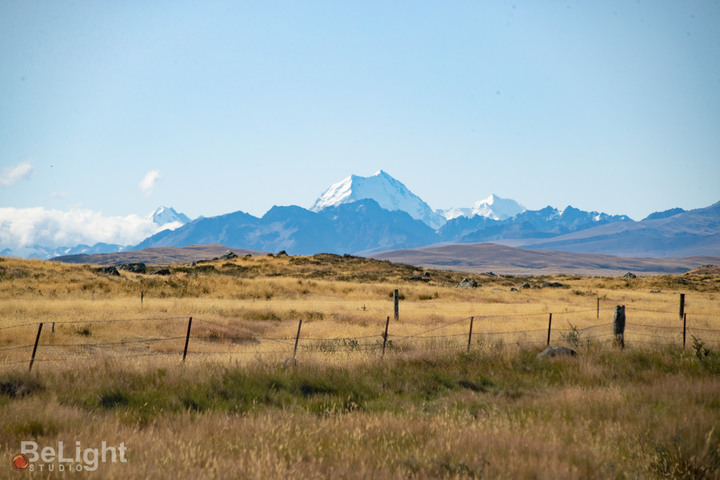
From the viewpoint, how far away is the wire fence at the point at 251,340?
14.7 m
